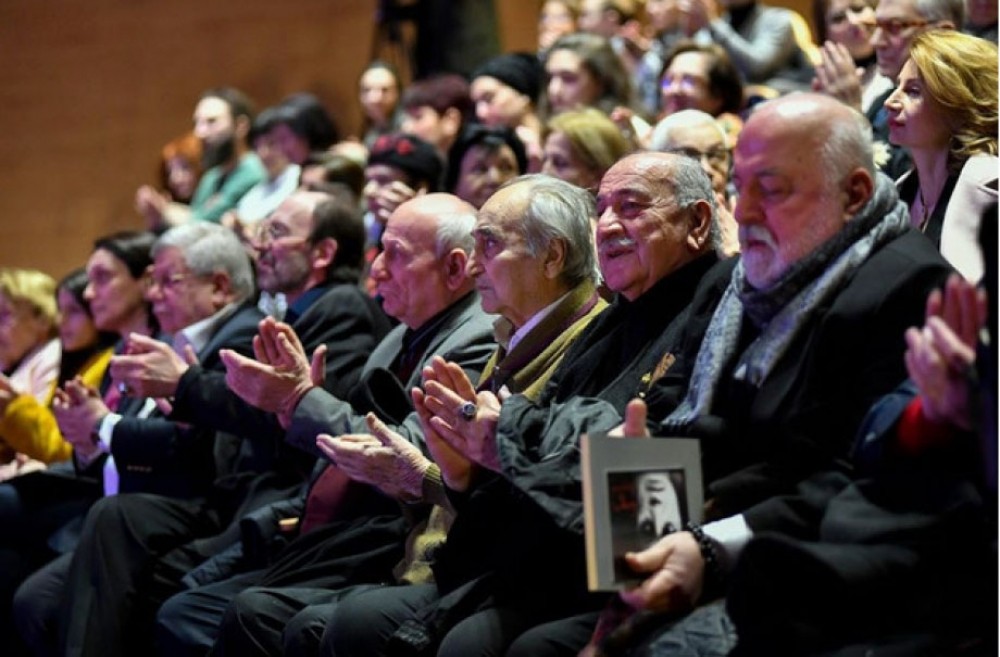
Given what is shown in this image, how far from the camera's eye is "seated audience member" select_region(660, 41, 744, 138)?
16.9 feet

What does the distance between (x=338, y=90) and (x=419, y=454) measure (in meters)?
5.86

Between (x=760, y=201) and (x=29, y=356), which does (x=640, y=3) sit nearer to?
(x=29, y=356)

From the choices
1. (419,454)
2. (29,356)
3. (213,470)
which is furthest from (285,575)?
(29,356)

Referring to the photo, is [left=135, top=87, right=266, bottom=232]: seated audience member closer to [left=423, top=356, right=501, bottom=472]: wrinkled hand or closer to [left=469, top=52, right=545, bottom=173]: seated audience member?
[left=469, top=52, right=545, bottom=173]: seated audience member

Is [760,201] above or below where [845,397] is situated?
above

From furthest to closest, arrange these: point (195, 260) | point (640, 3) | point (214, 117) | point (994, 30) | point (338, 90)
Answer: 1. point (338, 90)
2. point (214, 117)
3. point (640, 3)
4. point (195, 260)
5. point (994, 30)

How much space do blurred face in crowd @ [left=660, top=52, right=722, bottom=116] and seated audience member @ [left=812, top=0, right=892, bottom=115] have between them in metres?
0.33

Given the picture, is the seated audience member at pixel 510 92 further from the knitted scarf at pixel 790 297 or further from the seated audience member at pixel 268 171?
the knitted scarf at pixel 790 297

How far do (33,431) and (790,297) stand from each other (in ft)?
10.4

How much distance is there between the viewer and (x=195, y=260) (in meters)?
4.92

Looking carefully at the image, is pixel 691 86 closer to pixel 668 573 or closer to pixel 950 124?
pixel 950 124

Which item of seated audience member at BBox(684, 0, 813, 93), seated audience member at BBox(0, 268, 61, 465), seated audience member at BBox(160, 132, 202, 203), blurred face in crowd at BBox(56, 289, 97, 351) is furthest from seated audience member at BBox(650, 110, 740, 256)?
seated audience member at BBox(160, 132, 202, 203)

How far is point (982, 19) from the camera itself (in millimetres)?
4602

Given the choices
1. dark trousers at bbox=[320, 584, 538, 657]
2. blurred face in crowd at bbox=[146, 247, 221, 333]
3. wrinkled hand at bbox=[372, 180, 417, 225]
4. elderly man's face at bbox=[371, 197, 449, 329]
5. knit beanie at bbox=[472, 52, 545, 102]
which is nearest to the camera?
dark trousers at bbox=[320, 584, 538, 657]
